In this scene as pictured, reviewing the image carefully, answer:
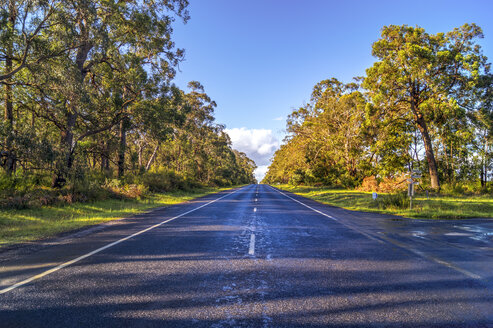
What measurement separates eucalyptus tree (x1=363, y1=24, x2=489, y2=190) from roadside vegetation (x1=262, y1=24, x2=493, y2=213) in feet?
0.24

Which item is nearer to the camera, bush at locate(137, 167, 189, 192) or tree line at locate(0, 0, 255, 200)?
tree line at locate(0, 0, 255, 200)

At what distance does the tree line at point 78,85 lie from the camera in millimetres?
12609

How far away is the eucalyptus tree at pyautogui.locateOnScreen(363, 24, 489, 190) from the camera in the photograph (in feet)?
76.9

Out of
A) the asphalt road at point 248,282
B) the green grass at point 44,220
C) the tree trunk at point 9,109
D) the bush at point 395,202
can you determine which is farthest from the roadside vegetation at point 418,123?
the tree trunk at point 9,109

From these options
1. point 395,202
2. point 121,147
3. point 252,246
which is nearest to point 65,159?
point 121,147

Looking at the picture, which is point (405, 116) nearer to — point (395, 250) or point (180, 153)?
point (395, 250)

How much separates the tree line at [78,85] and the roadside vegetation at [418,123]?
17.1m

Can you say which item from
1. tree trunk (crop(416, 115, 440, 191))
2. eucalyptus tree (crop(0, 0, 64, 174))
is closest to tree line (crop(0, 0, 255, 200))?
eucalyptus tree (crop(0, 0, 64, 174))

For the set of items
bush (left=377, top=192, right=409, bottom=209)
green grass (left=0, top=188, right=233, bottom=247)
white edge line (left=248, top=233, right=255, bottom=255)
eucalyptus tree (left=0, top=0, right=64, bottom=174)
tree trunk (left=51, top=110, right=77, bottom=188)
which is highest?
eucalyptus tree (left=0, top=0, right=64, bottom=174)

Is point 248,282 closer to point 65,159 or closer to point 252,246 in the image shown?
point 252,246

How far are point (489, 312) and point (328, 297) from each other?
188 cm

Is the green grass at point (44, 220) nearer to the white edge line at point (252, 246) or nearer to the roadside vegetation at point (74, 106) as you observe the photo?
the roadside vegetation at point (74, 106)

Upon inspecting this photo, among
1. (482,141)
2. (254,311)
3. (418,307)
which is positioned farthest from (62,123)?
(482,141)

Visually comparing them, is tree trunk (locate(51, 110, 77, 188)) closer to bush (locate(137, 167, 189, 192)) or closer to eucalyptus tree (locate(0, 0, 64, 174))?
eucalyptus tree (locate(0, 0, 64, 174))
